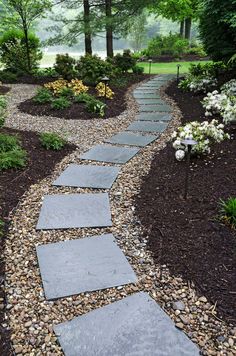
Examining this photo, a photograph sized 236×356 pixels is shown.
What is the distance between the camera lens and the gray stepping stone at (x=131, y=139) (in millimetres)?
4793

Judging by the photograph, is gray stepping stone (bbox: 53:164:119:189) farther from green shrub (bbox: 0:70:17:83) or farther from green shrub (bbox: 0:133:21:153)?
green shrub (bbox: 0:70:17:83)

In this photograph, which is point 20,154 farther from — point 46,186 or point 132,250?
point 132,250

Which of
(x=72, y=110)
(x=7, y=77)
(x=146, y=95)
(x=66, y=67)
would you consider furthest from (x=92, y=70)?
(x=7, y=77)

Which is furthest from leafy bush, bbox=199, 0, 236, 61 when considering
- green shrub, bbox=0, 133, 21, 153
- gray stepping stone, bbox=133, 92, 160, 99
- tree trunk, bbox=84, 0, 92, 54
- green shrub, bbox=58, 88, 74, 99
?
green shrub, bbox=0, 133, 21, 153

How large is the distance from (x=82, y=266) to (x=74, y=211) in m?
0.79

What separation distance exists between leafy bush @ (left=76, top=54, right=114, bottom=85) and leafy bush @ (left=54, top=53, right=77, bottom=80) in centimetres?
25

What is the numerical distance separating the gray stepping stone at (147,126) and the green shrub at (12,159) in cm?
211

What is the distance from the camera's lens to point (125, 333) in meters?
1.79

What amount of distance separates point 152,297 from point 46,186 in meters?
1.94

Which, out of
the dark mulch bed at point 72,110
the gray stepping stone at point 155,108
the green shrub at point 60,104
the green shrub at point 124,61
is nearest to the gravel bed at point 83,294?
the dark mulch bed at point 72,110

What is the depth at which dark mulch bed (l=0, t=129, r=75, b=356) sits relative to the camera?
121 inches

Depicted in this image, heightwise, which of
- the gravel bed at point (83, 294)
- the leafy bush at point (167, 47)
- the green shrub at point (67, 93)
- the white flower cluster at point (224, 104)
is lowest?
the gravel bed at point (83, 294)

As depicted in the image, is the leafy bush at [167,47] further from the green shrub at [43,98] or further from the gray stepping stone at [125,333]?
the gray stepping stone at [125,333]

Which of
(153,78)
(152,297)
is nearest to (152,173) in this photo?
(152,297)
